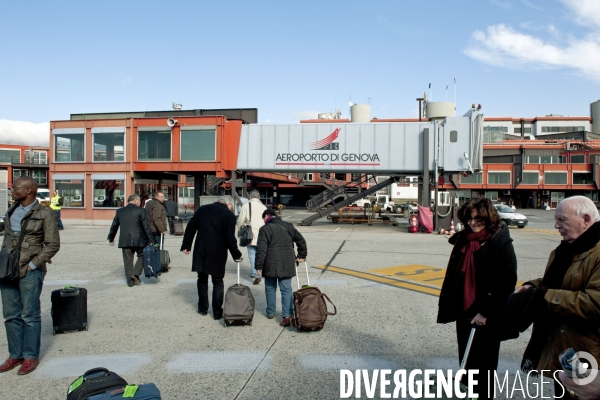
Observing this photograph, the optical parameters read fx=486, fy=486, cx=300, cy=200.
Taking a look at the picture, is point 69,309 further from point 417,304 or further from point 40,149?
point 40,149

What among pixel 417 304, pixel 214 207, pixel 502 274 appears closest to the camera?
pixel 502 274

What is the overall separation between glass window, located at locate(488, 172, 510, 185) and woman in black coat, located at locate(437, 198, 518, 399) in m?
63.1

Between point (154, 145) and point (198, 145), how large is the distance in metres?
2.84

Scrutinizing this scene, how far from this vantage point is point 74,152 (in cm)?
2964

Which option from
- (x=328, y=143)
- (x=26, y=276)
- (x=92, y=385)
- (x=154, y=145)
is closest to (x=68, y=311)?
(x=26, y=276)

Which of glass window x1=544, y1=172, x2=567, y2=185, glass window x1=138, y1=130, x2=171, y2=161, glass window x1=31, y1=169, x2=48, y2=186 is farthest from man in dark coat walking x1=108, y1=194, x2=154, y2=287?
glass window x1=544, y1=172, x2=567, y2=185

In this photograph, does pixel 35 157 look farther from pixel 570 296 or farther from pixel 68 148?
pixel 570 296

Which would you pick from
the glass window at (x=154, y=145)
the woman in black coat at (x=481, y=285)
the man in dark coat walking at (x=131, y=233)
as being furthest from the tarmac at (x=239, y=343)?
the glass window at (x=154, y=145)

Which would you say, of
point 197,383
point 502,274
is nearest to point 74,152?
point 197,383

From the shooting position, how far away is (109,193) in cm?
2905

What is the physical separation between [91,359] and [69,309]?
127 cm

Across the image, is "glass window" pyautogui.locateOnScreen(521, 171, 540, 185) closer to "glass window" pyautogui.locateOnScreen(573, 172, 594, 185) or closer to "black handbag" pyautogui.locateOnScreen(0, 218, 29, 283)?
"glass window" pyautogui.locateOnScreen(573, 172, 594, 185)

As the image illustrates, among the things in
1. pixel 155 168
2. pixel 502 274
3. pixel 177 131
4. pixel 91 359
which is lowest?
pixel 91 359

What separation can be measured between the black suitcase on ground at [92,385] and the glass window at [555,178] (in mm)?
66431
